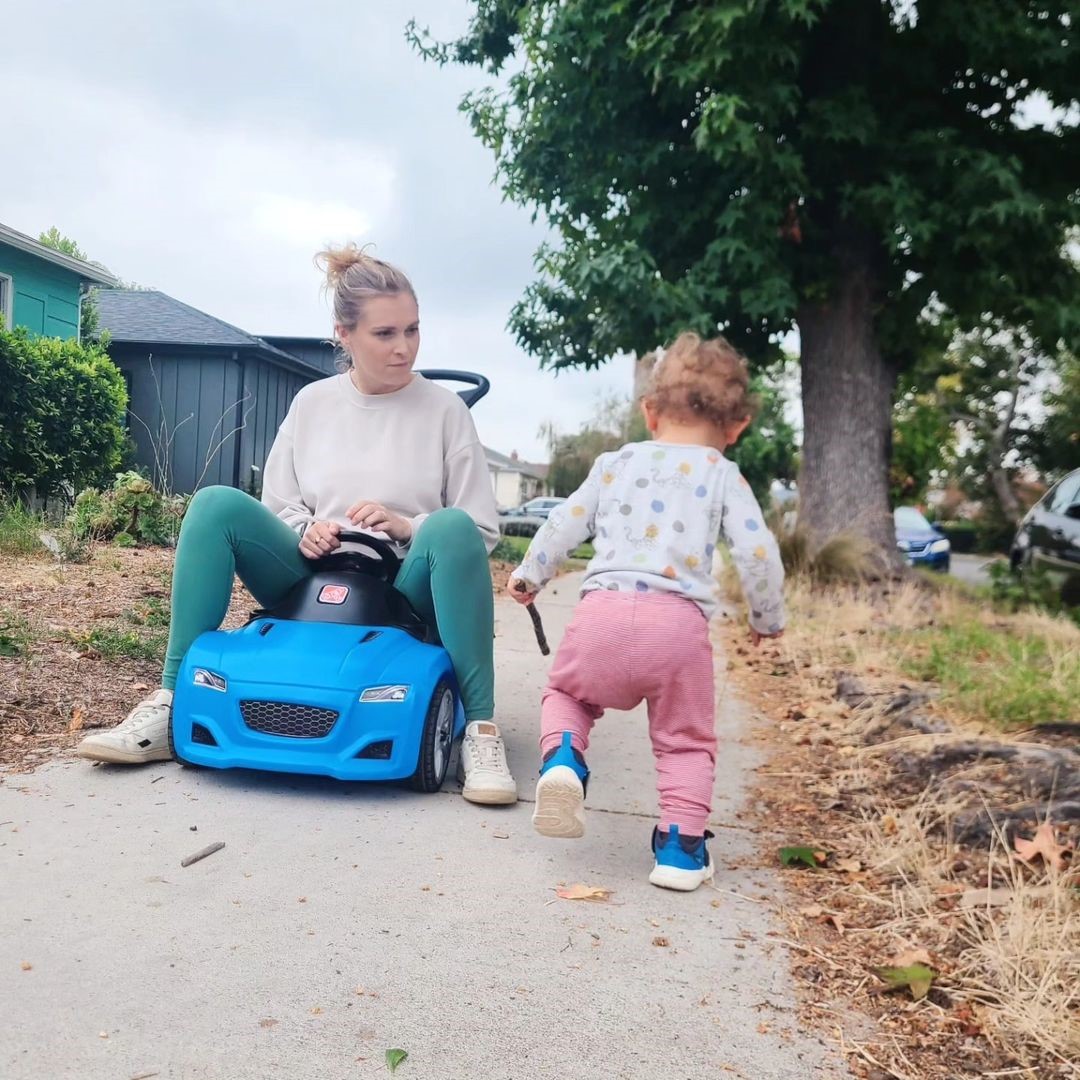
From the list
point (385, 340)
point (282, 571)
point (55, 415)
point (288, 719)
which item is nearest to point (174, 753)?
point (288, 719)

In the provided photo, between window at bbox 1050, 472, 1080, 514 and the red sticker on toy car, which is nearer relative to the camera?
the red sticker on toy car

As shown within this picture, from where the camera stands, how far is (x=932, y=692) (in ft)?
14.4

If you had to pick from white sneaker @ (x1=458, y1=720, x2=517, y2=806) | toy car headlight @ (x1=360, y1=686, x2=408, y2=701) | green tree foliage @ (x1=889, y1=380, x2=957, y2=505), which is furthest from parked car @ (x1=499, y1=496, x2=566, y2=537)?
toy car headlight @ (x1=360, y1=686, x2=408, y2=701)

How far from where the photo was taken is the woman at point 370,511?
9.83 feet

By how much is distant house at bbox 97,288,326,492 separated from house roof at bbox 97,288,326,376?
0.01m

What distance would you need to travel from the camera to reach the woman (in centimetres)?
300

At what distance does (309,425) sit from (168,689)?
88cm

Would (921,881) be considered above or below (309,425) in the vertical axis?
below

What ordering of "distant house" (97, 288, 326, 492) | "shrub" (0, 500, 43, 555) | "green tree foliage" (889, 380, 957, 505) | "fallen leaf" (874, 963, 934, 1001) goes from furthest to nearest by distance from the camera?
"green tree foliage" (889, 380, 957, 505) < "distant house" (97, 288, 326, 492) < "shrub" (0, 500, 43, 555) < "fallen leaf" (874, 963, 934, 1001)

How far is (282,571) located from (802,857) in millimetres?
1609

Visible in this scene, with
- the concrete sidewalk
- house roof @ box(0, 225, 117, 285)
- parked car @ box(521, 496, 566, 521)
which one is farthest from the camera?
parked car @ box(521, 496, 566, 521)

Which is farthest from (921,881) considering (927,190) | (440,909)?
(927,190)

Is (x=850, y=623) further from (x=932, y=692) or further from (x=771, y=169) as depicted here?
(x=771, y=169)

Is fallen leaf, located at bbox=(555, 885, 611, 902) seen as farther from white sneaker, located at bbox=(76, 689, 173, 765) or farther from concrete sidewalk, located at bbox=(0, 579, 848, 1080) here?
white sneaker, located at bbox=(76, 689, 173, 765)
